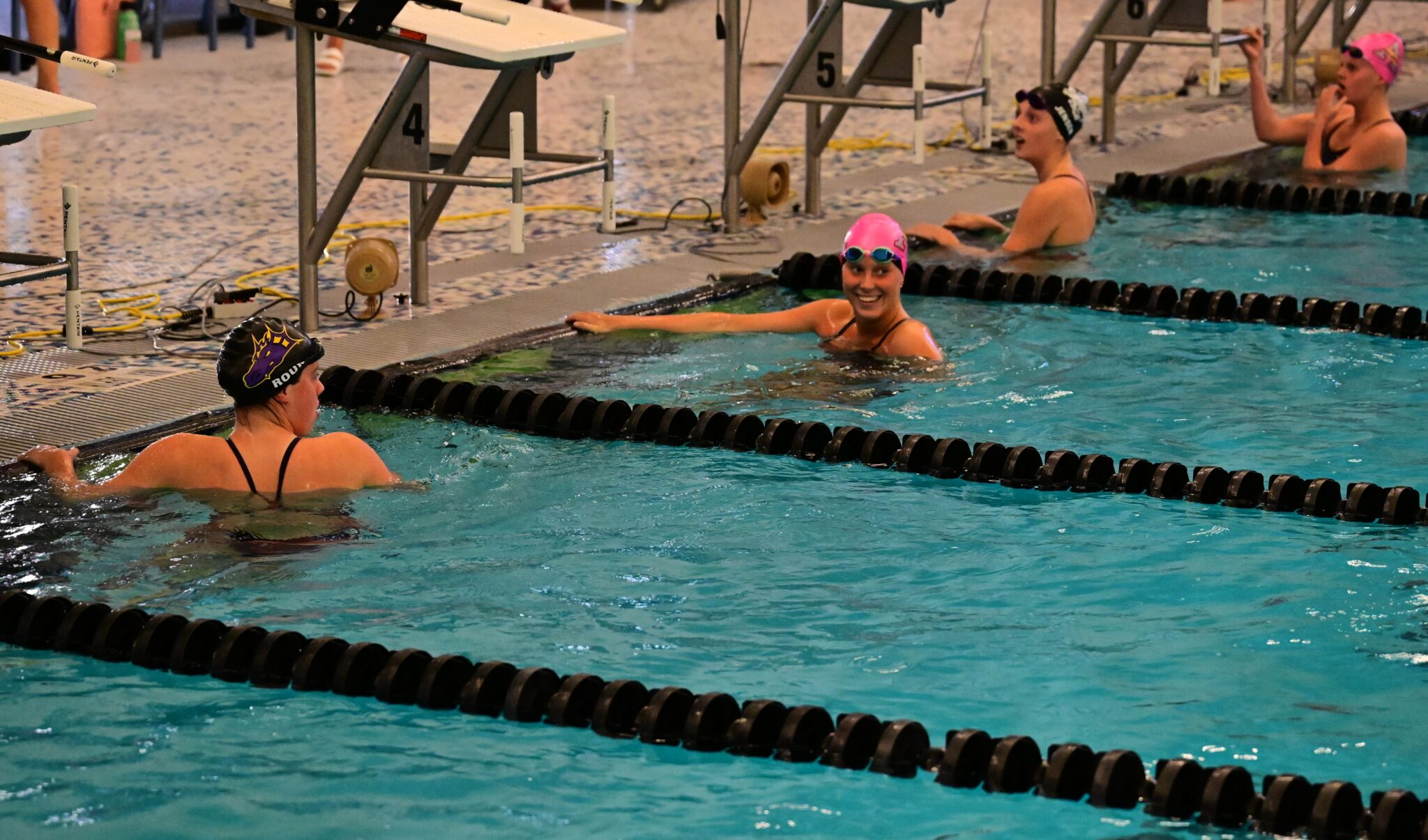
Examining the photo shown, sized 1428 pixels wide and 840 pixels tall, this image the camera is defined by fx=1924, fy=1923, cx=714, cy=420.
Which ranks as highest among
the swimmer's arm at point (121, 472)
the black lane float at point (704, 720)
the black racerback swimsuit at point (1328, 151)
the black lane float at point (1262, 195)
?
the black racerback swimsuit at point (1328, 151)

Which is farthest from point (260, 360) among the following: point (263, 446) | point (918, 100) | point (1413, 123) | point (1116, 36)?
point (1413, 123)

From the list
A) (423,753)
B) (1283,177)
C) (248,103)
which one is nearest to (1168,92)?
(1283,177)

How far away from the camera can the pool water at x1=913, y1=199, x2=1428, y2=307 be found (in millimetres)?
7297

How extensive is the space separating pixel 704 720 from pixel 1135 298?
391 cm

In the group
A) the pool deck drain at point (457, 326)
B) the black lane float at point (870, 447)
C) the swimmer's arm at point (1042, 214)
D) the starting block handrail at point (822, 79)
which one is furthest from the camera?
the starting block handrail at point (822, 79)

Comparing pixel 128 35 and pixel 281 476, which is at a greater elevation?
pixel 128 35

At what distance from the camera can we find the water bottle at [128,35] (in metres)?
12.1

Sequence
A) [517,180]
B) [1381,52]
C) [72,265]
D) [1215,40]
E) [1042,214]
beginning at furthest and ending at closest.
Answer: [1381,52] < [1215,40] < [1042,214] < [517,180] < [72,265]

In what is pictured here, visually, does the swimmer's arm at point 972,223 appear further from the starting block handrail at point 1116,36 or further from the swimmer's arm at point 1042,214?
the starting block handrail at point 1116,36

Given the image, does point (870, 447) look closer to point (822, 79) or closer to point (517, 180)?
point (517, 180)

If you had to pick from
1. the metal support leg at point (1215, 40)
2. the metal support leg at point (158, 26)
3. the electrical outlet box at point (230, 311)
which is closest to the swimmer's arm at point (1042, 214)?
the metal support leg at point (1215, 40)

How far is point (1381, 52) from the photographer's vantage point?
29.6ft

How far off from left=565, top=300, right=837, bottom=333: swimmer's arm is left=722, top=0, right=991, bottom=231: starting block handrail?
4.82ft

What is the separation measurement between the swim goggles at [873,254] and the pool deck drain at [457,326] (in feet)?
3.76
